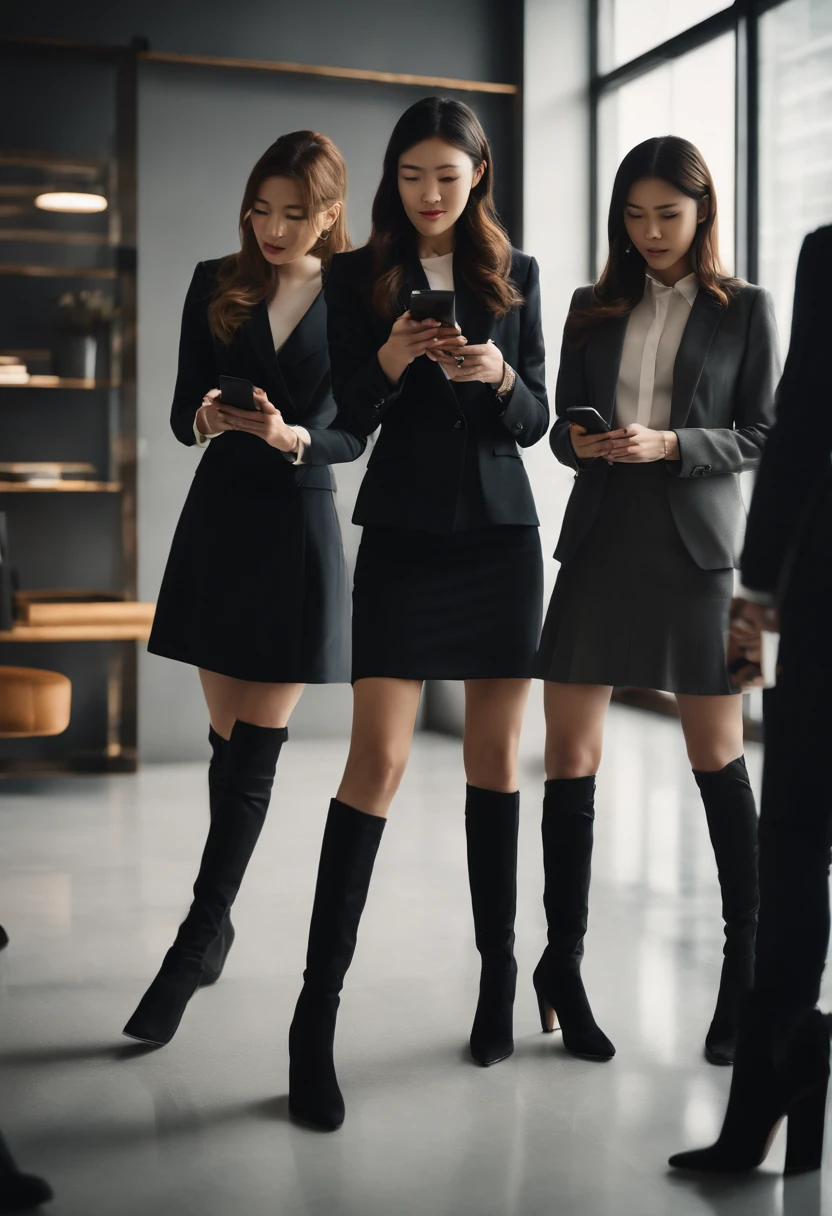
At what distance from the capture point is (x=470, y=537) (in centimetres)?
210

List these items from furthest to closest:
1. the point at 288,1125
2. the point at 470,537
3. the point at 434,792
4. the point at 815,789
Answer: the point at 434,792 → the point at 470,537 → the point at 288,1125 → the point at 815,789

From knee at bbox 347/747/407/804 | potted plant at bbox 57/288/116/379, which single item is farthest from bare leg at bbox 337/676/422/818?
potted plant at bbox 57/288/116/379

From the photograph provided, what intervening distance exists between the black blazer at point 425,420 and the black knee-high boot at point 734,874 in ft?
1.83

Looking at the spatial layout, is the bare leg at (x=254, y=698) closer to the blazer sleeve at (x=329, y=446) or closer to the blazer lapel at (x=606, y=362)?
the blazer sleeve at (x=329, y=446)

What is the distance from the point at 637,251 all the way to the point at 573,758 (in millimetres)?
864

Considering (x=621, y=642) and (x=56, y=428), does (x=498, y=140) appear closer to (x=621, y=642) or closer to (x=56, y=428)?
(x=56, y=428)

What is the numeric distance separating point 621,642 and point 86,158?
363 centimetres

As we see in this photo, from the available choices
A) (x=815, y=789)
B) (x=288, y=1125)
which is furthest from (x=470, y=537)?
(x=288, y=1125)

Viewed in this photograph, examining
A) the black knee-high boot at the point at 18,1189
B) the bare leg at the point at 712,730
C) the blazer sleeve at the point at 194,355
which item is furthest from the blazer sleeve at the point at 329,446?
the black knee-high boot at the point at 18,1189

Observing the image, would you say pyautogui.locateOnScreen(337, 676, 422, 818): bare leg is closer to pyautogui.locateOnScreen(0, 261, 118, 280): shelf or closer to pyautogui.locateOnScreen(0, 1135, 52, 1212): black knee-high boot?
pyautogui.locateOnScreen(0, 1135, 52, 1212): black knee-high boot

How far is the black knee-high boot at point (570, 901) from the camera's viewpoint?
2.20 metres

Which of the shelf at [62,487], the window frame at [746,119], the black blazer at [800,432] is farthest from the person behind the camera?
the window frame at [746,119]

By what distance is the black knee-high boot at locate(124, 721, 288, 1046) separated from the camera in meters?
2.27

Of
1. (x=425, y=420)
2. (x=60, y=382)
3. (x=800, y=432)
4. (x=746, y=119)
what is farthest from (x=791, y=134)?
(x=800, y=432)
